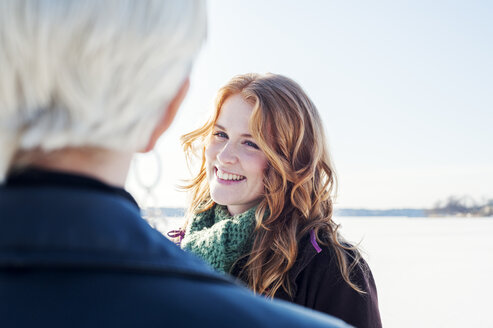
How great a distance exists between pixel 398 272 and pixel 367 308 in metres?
8.17

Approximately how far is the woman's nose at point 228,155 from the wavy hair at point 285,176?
0.14m

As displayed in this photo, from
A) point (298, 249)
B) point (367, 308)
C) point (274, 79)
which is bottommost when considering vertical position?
point (367, 308)

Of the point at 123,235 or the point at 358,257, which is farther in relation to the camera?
the point at 358,257

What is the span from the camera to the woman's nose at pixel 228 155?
7.44ft

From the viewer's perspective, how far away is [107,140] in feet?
1.96

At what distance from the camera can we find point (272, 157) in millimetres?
2240

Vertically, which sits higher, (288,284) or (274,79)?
(274,79)

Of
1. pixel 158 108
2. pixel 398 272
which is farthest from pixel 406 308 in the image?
pixel 158 108

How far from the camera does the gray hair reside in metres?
0.53

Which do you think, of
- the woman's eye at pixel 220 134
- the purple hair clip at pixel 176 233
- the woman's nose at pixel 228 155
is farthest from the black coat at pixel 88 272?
the purple hair clip at pixel 176 233

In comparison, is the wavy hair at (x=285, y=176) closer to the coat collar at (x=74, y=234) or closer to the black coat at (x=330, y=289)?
the black coat at (x=330, y=289)

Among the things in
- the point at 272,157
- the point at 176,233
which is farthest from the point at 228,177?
the point at 176,233

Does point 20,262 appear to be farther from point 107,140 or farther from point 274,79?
point 274,79

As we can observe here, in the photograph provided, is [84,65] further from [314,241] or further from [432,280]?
[432,280]
